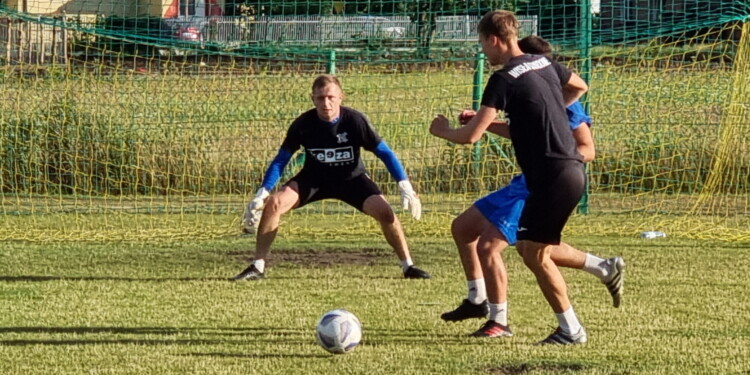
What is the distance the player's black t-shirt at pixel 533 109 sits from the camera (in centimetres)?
645

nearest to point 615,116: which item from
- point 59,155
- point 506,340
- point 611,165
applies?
point 611,165

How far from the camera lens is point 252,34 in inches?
673

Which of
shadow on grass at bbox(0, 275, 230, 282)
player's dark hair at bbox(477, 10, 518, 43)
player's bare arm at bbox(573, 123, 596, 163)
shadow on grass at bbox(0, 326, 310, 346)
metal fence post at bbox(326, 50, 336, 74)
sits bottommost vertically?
shadow on grass at bbox(0, 275, 230, 282)

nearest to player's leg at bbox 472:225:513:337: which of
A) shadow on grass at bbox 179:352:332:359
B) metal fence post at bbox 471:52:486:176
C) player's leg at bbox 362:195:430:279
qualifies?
shadow on grass at bbox 179:352:332:359

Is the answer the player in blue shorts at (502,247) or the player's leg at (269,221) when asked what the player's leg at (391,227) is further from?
the player in blue shorts at (502,247)

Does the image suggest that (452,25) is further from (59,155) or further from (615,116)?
(59,155)

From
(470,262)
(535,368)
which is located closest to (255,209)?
(470,262)

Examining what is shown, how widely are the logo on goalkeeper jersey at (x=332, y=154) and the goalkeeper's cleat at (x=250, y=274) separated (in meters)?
0.96

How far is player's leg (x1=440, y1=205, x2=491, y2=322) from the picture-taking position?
7.41 m

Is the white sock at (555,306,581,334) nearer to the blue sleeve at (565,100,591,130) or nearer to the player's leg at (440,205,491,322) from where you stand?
the player's leg at (440,205,491,322)

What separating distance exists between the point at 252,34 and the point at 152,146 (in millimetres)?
3222

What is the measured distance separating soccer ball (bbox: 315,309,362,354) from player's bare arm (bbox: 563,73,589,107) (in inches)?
66.3

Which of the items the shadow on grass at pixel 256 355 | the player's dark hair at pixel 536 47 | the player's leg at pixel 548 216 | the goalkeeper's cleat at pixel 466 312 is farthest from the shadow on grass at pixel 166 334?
the player's dark hair at pixel 536 47

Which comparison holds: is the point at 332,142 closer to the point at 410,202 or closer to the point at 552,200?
the point at 410,202
